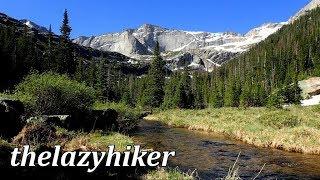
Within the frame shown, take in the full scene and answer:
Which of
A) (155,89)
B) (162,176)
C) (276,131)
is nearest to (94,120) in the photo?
(276,131)

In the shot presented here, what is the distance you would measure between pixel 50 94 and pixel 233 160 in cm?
1610

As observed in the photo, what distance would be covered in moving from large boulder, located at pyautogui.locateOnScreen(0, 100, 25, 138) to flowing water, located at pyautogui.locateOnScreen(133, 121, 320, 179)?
8.93m

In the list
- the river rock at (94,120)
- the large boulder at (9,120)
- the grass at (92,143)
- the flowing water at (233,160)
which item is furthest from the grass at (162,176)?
the river rock at (94,120)

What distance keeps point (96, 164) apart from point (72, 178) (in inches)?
50.5

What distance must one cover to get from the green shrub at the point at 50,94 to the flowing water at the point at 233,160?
7.93 meters

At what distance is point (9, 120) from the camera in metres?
23.2

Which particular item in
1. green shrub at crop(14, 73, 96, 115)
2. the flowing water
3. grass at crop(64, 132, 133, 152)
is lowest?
the flowing water

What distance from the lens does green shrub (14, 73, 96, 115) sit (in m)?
33.7

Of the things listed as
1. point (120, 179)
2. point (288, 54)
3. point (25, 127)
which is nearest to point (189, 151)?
point (25, 127)

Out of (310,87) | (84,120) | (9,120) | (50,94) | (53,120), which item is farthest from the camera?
(310,87)

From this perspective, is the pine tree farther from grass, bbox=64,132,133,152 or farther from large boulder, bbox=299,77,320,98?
grass, bbox=64,132,133,152

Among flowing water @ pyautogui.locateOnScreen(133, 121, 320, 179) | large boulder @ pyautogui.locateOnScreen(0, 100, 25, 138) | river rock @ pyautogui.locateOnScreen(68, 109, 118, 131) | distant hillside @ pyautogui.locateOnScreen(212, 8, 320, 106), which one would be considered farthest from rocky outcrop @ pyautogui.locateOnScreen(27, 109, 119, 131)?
distant hillside @ pyautogui.locateOnScreen(212, 8, 320, 106)

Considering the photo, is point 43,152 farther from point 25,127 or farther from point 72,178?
point 25,127

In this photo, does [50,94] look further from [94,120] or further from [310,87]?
[310,87]
